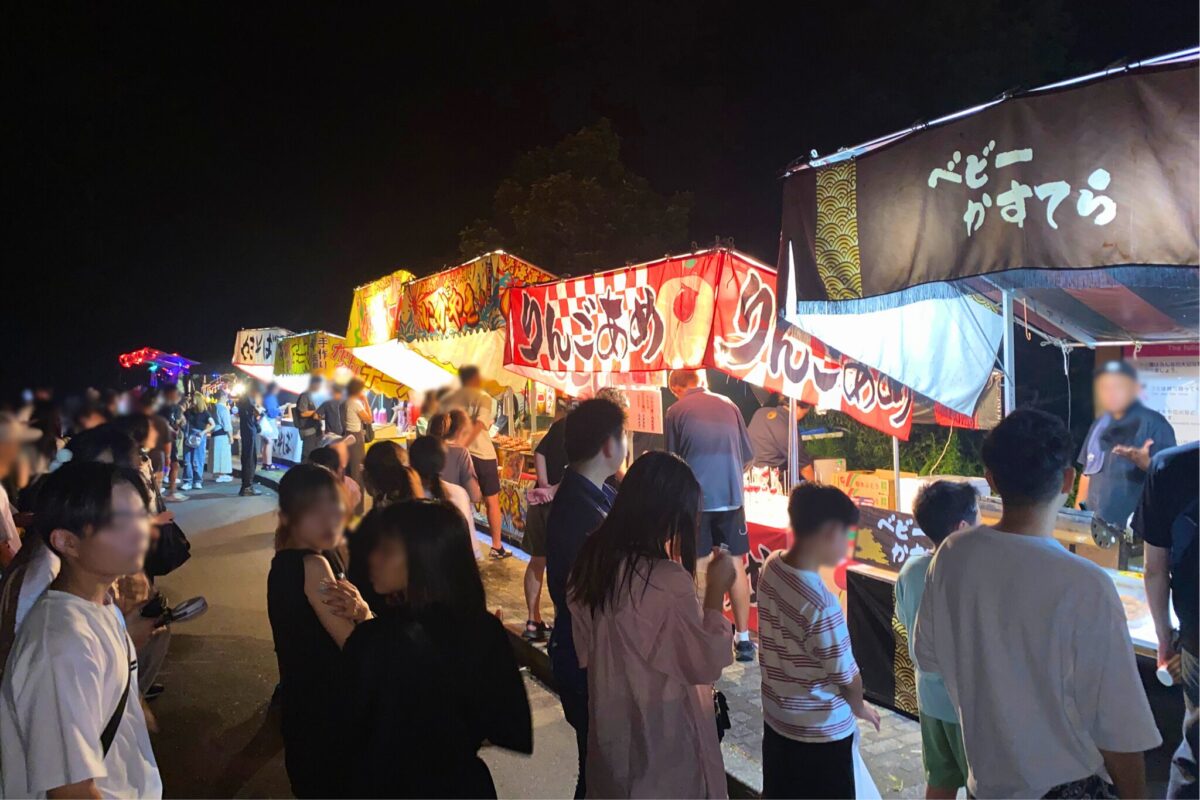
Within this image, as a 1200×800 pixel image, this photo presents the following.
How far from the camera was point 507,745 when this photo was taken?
196cm

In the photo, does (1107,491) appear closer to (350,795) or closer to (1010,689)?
(1010,689)

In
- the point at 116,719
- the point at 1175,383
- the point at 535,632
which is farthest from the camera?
the point at 1175,383

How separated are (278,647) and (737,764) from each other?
259cm

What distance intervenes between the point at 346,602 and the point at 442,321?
754 cm

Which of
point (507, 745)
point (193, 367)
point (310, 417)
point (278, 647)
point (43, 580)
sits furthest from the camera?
point (193, 367)

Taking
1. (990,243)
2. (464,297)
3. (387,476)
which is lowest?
(387,476)

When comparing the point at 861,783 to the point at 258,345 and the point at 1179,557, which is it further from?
the point at 258,345

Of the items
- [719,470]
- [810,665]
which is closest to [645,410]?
[719,470]

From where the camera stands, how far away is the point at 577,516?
3.02 meters

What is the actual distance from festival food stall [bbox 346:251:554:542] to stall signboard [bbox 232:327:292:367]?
5.94 m

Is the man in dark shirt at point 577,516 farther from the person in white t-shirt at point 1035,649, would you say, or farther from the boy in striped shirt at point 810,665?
the person in white t-shirt at point 1035,649

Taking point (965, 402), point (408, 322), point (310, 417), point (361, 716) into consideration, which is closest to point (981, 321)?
point (965, 402)

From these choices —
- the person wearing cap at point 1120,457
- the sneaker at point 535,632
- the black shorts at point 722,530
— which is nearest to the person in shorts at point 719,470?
the black shorts at point 722,530

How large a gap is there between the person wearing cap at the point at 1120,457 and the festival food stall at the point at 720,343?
0.93 m
